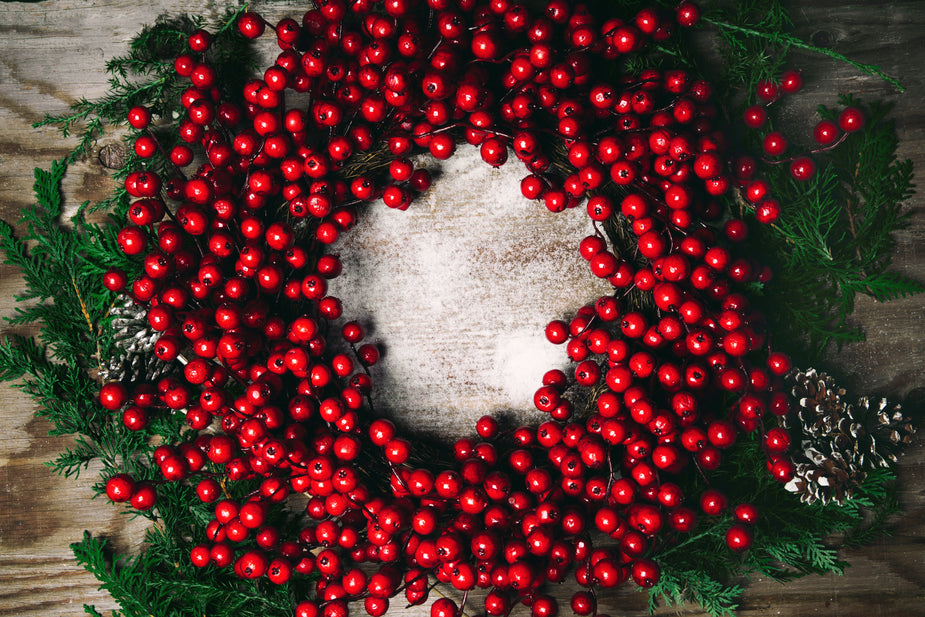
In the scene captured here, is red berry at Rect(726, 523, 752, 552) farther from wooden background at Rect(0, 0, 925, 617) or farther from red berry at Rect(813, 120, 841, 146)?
red berry at Rect(813, 120, 841, 146)

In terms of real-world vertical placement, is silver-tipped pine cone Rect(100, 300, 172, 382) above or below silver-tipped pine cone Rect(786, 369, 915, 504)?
above

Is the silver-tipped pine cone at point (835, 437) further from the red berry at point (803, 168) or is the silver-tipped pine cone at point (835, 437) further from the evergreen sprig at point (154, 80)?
the evergreen sprig at point (154, 80)

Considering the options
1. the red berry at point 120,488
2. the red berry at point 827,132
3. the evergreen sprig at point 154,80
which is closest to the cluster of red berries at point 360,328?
the red berry at point 120,488

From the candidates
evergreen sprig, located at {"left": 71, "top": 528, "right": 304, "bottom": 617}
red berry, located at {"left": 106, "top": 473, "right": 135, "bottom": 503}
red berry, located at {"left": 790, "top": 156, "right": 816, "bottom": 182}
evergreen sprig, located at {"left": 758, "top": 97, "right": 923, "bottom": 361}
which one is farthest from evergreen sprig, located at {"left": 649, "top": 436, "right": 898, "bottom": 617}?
red berry, located at {"left": 106, "top": 473, "right": 135, "bottom": 503}

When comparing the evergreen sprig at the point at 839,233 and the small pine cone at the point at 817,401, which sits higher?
the evergreen sprig at the point at 839,233

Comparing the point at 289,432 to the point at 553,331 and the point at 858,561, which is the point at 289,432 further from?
the point at 858,561

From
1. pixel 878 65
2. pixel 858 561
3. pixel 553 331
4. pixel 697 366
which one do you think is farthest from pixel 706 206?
pixel 858 561

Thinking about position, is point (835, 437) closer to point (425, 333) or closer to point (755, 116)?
point (755, 116)
